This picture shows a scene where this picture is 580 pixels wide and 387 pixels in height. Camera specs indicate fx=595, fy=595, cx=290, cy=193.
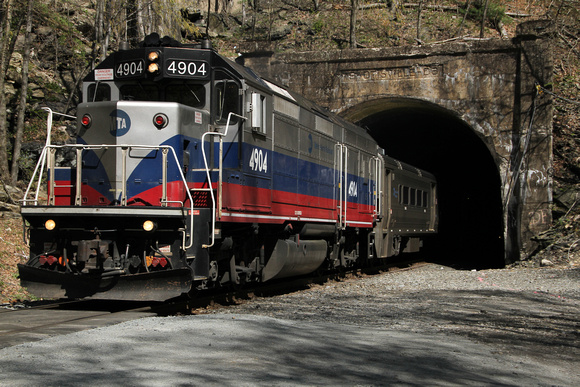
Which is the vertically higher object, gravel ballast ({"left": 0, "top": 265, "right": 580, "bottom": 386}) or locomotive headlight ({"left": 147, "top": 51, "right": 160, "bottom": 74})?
locomotive headlight ({"left": 147, "top": 51, "right": 160, "bottom": 74})

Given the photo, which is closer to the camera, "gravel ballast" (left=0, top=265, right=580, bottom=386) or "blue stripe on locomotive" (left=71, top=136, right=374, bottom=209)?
"gravel ballast" (left=0, top=265, right=580, bottom=386)

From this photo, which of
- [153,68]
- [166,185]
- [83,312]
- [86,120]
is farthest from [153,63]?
[83,312]

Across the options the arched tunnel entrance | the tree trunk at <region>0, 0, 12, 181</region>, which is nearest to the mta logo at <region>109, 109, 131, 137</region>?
the tree trunk at <region>0, 0, 12, 181</region>

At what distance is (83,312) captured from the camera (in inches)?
334

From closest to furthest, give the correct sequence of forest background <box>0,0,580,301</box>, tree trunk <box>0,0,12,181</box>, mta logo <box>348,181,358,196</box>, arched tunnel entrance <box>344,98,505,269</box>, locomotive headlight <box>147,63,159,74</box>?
1. locomotive headlight <box>147,63,159,74</box>
2. mta logo <box>348,181,358,196</box>
3. tree trunk <box>0,0,12,181</box>
4. forest background <box>0,0,580,301</box>
5. arched tunnel entrance <box>344,98,505,269</box>

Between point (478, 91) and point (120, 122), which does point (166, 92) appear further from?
point (478, 91)

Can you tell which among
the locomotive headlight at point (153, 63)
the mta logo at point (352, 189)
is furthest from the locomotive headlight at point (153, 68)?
the mta logo at point (352, 189)

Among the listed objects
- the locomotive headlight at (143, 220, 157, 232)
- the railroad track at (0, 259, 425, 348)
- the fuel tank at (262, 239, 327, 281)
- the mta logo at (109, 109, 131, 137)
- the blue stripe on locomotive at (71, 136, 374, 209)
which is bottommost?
the railroad track at (0, 259, 425, 348)

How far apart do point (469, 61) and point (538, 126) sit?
3.04 meters

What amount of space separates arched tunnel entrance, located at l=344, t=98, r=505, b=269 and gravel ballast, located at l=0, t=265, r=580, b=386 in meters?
12.8

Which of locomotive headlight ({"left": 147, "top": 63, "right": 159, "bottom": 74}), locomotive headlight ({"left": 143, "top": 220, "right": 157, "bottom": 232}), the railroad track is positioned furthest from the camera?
locomotive headlight ({"left": 147, "top": 63, "right": 159, "bottom": 74})

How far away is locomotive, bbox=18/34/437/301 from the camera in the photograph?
7.77 meters

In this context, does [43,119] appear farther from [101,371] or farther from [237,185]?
[101,371]

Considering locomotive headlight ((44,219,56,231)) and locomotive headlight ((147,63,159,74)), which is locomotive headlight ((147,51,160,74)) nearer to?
locomotive headlight ((147,63,159,74))
